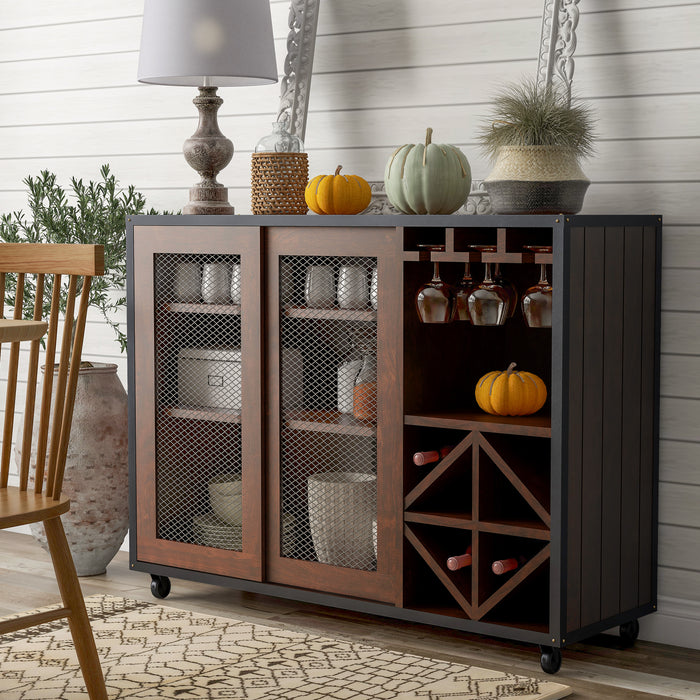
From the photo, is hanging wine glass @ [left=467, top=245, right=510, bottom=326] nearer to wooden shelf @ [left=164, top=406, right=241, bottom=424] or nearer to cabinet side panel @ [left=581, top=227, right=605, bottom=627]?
cabinet side panel @ [left=581, top=227, right=605, bottom=627]

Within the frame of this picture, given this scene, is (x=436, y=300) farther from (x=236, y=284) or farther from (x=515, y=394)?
(x=236, y=284)

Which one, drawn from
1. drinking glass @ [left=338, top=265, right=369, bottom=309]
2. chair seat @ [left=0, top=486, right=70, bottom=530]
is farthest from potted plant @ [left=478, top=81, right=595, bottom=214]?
chair seat @ [left=0, top=486, right=70, bottom=530]

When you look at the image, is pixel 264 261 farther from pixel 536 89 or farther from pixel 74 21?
pixel 74 21

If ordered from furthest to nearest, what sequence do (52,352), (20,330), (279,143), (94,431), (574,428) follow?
(94,431) → (279,143) → (574,428) → (52,352) → (20,330)

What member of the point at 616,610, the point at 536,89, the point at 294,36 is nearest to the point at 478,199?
the point at 536,89

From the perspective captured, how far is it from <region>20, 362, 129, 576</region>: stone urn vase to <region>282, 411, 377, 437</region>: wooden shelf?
780mm

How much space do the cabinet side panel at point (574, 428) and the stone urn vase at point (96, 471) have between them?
5.07 ft

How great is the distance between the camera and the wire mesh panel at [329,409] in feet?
9.62

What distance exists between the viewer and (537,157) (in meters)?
2.72

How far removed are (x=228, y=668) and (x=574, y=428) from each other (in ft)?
3.20

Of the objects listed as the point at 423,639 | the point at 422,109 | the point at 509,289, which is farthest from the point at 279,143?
the point at 423,639

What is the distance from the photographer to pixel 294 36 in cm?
351

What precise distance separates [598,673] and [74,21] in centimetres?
280

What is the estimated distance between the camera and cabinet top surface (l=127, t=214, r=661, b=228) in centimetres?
259
